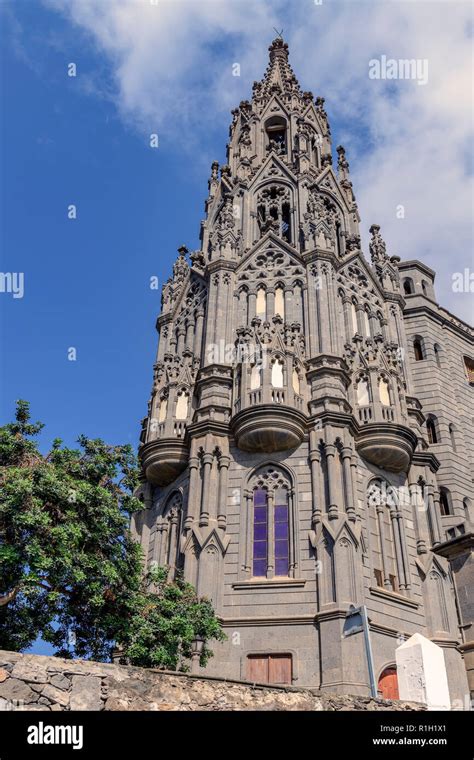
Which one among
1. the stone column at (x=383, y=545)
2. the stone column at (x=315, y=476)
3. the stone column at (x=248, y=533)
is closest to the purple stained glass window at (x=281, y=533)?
the stone column at (x=248, y=533)

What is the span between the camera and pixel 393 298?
124ft

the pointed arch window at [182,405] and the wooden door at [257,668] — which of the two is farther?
the pointed arch window at [182,405]

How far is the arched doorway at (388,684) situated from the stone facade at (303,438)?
0.59 meters

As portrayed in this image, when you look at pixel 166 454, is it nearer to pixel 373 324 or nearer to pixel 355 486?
pixel 355 486

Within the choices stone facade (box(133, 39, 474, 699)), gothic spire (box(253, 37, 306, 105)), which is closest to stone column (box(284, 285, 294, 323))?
stone facade (box(133, 39, 474, 699))

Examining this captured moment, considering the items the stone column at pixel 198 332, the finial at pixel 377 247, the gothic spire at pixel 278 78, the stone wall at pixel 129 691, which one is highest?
the gothic spire at pixel 278 78

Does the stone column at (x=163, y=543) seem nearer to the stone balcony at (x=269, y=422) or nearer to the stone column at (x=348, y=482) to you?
the stone balcony at (x=269, y=422)

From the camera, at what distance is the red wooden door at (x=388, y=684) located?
938 inches

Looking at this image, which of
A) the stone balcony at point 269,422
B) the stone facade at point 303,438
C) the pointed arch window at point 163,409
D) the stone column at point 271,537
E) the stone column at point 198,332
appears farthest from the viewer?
the stone column at point 198,332

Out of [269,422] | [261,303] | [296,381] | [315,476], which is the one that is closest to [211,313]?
[261,303]

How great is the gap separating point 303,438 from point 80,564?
1193cm

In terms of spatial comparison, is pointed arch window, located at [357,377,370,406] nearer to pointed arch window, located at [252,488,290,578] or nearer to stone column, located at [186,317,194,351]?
pointed arch window, located at [252,488,290,578]

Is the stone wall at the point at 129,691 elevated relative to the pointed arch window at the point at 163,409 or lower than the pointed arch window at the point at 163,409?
lower

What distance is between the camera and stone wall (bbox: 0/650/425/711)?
10.6 m
